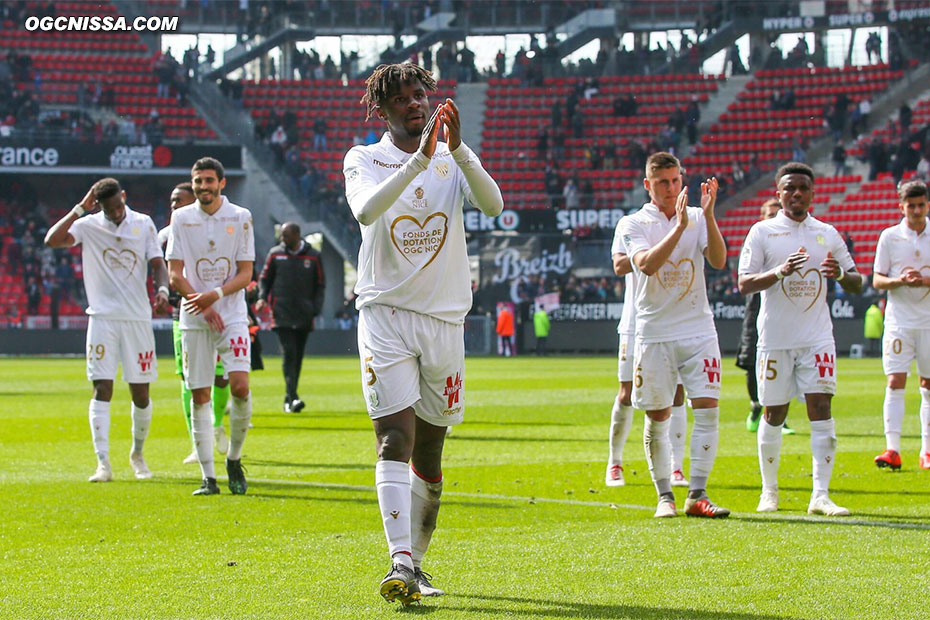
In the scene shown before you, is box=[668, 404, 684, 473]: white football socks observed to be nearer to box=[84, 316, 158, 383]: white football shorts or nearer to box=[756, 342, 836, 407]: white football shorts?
box=[756, 342, 836, 407]: white football shorts

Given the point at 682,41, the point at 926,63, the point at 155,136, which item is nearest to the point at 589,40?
the point at 682,41

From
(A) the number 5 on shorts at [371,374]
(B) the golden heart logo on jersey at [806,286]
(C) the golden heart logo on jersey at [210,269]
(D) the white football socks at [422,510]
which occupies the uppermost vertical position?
(C) the golden heart logo on jersey at [210,269]

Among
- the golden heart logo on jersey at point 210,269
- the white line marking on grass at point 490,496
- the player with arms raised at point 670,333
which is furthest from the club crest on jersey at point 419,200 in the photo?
the golden heart logo on jersey at point 210,269

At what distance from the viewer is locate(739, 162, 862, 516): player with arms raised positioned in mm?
8094

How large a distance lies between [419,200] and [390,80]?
51 cm

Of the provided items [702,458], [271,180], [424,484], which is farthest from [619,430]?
[271,180]

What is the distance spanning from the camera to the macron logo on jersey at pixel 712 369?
25.7ft

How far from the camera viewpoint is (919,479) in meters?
9.69

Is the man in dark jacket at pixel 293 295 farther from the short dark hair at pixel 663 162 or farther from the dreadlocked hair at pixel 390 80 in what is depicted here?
the dreadlocked hair at pixel 390 80

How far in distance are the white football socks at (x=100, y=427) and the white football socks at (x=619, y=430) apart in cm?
377

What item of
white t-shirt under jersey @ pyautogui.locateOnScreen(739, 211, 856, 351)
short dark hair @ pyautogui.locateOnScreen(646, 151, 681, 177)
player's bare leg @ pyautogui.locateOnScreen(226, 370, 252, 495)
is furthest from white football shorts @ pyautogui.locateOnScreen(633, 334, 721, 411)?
player's bare leg @ pyautogui.locateOnScreen(226, 370, 252, 495)

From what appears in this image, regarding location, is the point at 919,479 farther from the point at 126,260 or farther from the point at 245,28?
the point at 245,28

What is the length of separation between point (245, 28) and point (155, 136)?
834 centimetres

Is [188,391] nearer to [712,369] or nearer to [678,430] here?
[678,430]
